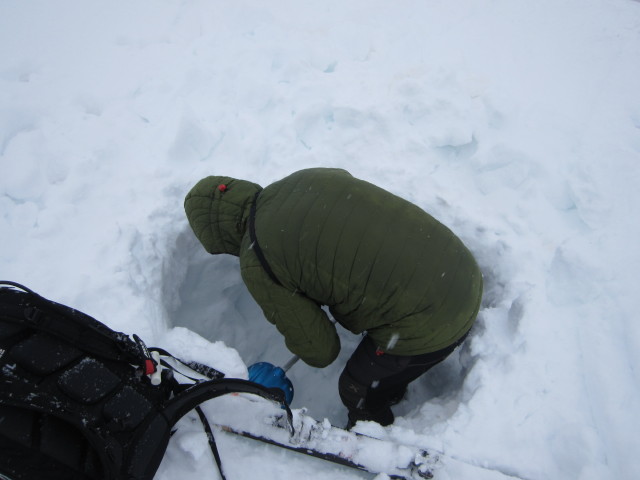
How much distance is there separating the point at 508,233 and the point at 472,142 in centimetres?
86

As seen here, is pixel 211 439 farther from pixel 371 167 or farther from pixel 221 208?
pixel 371 167

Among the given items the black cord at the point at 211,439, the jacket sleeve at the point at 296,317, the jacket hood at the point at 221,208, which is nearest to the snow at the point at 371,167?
the black cord at the point at 211,439

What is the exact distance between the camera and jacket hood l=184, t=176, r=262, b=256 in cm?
171

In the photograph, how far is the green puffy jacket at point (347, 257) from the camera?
1524 millimetres

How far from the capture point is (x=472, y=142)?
294 cm

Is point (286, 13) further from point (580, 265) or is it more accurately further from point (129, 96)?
point (580, 265)

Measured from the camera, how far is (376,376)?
77.0 inches

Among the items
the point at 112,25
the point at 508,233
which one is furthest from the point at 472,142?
the point at 112,25

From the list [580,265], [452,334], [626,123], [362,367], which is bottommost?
[362,367]

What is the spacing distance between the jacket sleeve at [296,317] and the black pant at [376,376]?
0.55 feet

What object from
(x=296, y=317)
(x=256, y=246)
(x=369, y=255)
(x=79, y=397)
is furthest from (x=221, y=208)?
(x=79, y=397)

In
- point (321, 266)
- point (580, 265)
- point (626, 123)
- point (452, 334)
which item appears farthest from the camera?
point (626, 123)

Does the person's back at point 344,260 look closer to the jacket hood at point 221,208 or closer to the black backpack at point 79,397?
the jacket hood at point 221,208

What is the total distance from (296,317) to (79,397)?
842 millimetres
